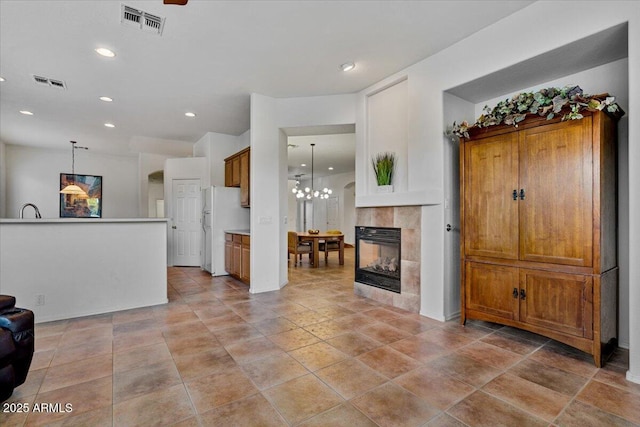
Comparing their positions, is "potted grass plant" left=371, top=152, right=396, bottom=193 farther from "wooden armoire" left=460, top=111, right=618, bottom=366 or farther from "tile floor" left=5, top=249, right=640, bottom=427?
"tile floor" left=5, top=249, right=640, bottom=427

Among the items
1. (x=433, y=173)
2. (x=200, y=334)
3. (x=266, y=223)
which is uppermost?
(x=433, y=173)

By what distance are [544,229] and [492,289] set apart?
730mm

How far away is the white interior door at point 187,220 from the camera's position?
701 centimetres

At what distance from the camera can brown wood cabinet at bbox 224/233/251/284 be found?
491cm

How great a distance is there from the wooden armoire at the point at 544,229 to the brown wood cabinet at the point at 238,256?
316cm

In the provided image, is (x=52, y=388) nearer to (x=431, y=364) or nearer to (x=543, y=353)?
(x=431, y=364)

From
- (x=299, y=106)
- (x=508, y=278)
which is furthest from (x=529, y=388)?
(x=299, y=106)

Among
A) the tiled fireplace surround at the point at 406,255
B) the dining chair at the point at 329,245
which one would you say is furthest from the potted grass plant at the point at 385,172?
the dining chair at the point at 329,245

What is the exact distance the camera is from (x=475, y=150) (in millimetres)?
3057

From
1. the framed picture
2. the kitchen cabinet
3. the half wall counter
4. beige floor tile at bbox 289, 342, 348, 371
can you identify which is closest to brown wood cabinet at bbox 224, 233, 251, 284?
the kitchen cabinet

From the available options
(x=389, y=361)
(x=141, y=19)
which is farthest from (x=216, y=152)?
(x=389, y=361)

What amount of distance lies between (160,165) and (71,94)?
12.4 feet

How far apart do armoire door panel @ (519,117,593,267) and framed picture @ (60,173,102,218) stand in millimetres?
9695

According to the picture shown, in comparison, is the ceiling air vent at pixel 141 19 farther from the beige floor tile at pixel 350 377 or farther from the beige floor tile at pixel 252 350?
the beige floor tile at pixel 350 377
